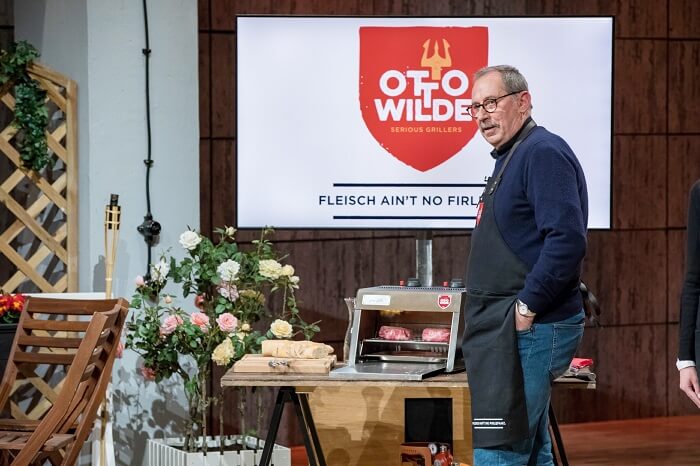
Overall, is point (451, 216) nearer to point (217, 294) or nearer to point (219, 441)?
point (217, 294)

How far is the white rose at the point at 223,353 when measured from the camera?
374cm

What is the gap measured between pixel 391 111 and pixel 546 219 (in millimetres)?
1818

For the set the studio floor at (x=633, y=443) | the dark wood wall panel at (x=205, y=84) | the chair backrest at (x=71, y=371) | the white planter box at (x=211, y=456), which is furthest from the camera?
the dark wood wall panel at (x=205, y=84)

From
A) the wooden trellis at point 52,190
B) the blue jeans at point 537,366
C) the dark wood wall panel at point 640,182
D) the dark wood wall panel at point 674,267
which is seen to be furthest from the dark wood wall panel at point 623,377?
the blue jeans at point 537,366

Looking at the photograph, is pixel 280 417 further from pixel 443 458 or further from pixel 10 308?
pixel 10 308

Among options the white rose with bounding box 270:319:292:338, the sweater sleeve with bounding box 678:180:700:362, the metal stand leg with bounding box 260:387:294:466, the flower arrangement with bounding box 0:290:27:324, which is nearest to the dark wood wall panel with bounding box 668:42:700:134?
the white rose with bounding box 270:319:292:338

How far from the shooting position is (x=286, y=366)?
3227mm

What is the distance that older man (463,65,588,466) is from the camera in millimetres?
2461

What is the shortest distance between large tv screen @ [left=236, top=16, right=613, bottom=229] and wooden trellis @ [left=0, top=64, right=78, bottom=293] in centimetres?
68

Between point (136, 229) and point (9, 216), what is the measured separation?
704 millimetres

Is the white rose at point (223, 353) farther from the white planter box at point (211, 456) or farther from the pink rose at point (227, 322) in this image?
the white planter box at point (211, 456)

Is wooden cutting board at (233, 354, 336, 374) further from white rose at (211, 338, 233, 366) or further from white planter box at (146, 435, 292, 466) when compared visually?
white planter box at (146, 435, 292, 466)

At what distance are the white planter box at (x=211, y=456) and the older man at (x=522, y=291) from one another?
1.55 meters

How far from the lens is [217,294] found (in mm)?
4129
